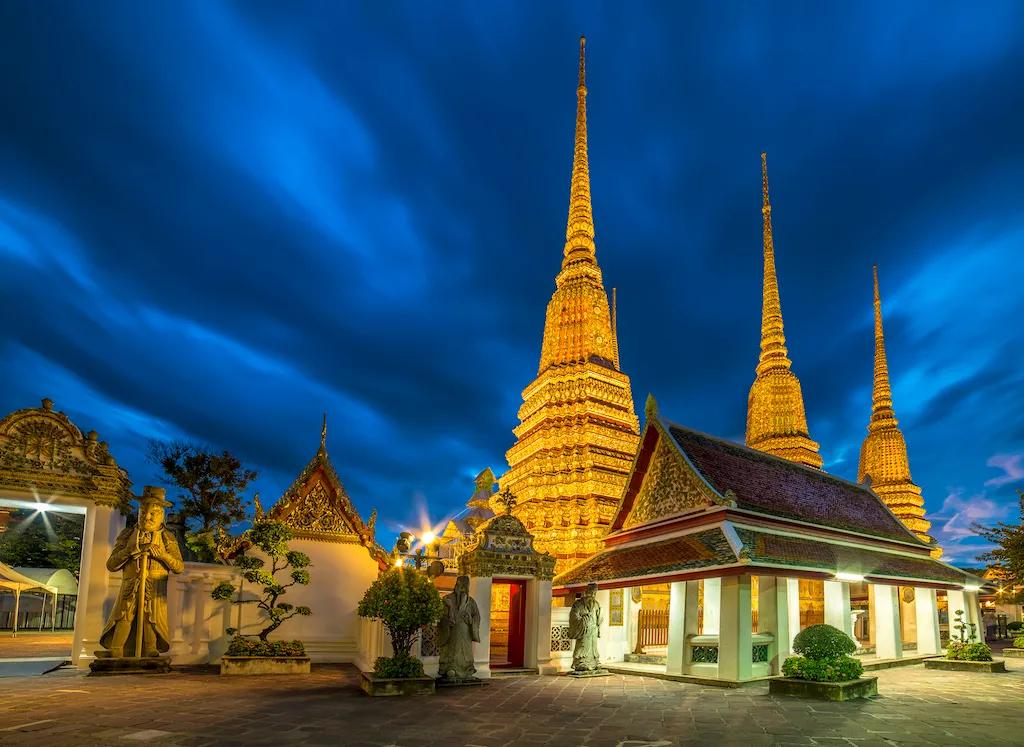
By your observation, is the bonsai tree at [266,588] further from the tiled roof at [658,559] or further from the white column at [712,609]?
the white column at [712,609]

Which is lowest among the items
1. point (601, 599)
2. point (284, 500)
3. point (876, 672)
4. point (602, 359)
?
point (876, 672)

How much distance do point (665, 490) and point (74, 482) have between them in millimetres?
13320

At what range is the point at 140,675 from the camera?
12.9 meters

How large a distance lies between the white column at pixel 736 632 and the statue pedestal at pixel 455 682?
15.9 feet

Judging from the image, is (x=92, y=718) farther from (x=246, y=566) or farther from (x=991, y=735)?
(x=991, y=735)

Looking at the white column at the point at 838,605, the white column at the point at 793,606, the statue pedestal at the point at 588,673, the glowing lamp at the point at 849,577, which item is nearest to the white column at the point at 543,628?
the statue pedestal at the point at 588,673

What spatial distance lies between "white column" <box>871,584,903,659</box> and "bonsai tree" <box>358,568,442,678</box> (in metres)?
12.6

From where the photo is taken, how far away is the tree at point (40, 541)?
Result: 2923 centimetres

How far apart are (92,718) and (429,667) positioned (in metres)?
6.08

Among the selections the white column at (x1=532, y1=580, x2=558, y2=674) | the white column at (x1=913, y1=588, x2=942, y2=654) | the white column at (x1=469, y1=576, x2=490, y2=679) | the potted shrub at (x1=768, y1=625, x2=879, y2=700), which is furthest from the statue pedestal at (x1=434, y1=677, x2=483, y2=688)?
the white column at (x1=913, y1=588, x2=942, y2=654)

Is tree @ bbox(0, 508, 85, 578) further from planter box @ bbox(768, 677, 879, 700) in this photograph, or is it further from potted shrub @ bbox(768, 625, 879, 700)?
potted shrub @ bbox(768, 625, 879, 700)

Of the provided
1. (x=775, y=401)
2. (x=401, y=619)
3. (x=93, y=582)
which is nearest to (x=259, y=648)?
(x=93, y=582)

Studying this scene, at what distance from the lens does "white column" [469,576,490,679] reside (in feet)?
45.5

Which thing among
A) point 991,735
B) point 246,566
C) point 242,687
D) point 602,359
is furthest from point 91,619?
point 602,359
